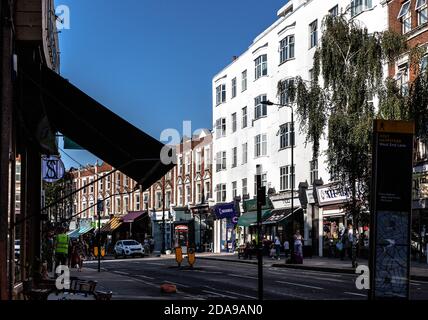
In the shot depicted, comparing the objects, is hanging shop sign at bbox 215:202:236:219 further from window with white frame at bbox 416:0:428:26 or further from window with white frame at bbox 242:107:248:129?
window with white frame at bbox 416:0:428:26

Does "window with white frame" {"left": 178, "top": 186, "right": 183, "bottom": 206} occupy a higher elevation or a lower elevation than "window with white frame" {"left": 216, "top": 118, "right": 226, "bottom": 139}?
lower

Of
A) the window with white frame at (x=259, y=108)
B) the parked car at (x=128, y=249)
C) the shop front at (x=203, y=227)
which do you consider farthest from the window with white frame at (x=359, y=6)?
the shop front at (x=203, y=227)

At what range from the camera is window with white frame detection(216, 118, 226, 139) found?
6612 cm

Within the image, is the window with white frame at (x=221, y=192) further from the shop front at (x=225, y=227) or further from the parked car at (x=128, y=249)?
the parked car at (x=128, y=249)

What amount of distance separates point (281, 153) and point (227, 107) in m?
14.1

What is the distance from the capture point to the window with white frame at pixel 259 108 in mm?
55875

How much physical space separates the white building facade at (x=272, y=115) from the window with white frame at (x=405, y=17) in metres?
1.27

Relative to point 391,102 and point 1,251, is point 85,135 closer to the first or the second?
point 1,251

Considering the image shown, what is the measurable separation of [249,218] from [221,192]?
33.8 ft

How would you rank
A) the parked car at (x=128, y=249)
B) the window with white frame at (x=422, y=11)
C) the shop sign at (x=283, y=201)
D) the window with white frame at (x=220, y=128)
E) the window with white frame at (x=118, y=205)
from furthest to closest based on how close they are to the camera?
the window with white frame at (x=118, y=205) → the window with white frame at (x=220, y=128) → the parked car at (x=128, y=249) → the shop sign at (x=283, y=201) → the window with white frame at (x=422, y=11)

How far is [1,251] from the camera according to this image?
6.59 meters

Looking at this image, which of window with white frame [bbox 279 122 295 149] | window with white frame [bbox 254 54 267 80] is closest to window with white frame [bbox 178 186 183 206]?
window with white frame [bbox 254 54 267 80]

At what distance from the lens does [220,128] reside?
66.7 metres

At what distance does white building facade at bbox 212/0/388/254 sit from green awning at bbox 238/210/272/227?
125 cm
